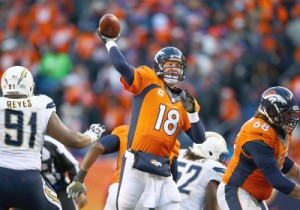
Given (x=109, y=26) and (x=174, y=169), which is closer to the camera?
(x=109, y=26)

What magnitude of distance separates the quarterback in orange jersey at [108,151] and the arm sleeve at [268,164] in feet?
3.45

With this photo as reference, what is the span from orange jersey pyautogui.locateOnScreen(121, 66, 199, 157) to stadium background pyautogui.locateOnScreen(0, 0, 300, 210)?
482 centimetres

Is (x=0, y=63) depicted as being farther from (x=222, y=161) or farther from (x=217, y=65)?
(x=222, y=161)

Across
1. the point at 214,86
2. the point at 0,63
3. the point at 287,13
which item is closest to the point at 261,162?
the point at 214,86

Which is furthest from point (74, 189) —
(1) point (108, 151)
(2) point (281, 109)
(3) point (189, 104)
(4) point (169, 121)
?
(2) point (281, 109)

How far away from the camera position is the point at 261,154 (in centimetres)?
645

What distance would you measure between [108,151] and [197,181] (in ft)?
2.71

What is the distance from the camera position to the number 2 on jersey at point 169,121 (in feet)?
22.7

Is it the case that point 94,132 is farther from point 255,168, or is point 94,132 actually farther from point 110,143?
point 255,168

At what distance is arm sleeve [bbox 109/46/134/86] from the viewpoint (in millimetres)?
6703

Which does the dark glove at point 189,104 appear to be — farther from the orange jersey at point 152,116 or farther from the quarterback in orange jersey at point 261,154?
the quarterback in orange jersey at point 261,154

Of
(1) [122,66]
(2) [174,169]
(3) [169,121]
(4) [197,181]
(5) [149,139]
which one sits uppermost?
(1) [122,66]

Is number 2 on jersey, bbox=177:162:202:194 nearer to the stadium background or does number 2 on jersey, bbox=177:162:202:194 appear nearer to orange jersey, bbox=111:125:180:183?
orange jersey, bbox=111:125:180:183

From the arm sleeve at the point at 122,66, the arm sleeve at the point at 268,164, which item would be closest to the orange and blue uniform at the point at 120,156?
the arm sleeve at the point at 122,66
